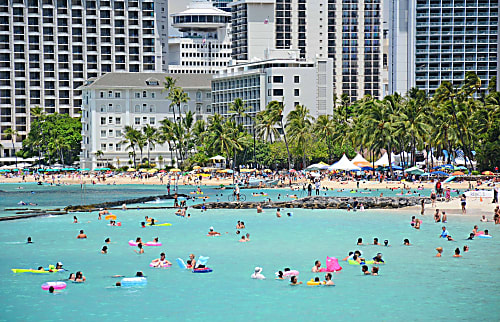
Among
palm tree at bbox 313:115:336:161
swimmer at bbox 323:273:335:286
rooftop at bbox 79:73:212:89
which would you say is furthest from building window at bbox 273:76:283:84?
swimmer at bbox 323:273:335:286

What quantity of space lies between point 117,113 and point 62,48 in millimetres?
36771

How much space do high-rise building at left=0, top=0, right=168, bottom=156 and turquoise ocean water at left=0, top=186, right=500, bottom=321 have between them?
129557 millimetres

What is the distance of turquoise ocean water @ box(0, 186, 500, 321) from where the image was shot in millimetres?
35969

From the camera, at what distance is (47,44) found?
188500 mm

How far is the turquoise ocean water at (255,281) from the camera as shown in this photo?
36.0m

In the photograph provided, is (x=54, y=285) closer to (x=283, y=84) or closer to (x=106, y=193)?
(x=106, y=193)

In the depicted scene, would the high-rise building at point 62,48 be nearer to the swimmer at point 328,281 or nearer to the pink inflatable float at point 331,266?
the pink inflatable float at point 331,266

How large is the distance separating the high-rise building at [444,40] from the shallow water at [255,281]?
117 metres

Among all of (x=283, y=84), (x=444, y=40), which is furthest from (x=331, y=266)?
(x=444, y=40)

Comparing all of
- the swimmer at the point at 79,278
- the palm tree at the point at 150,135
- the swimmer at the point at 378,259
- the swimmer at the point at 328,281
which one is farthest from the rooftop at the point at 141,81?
the swimmer at the point at 328,281

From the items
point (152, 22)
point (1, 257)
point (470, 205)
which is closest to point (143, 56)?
point (152, 22)

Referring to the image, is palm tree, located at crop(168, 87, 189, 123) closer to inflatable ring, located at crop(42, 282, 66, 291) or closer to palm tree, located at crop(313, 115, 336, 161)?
palm tree, located at crop(313, 115, 336, 161)

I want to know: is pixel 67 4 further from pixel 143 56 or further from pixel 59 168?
pixel 59 168

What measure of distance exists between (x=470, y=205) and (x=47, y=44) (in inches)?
5427
